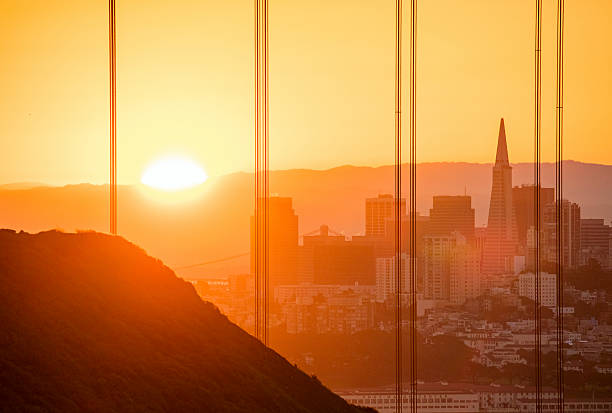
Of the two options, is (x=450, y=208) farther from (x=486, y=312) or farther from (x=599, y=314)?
(x=599, y=314)

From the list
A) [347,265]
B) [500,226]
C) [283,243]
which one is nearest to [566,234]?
[500,226]

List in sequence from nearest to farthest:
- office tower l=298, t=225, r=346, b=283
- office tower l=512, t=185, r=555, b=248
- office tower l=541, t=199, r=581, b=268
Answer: office tower l=541, t=199, r=581, b=268
office tower l=512, t=185, r=555, b=248
office tower l=298, t=225, r=346, b=283

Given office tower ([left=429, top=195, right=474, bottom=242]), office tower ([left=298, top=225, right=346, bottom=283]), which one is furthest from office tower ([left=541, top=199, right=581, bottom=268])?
office tower ([left=298, top=225, right=346, bottom=283])

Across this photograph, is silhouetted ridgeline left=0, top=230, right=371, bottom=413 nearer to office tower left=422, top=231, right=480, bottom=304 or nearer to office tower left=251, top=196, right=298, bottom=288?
office tower left=251, top=196, right=298, bottom=288

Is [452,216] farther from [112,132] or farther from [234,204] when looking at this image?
[112,132]

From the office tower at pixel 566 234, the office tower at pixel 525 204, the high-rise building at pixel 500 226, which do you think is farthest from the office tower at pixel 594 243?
the high-rise building at pixel 500 226

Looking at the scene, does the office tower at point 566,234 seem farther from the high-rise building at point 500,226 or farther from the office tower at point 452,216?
the office tower at point 452,216
